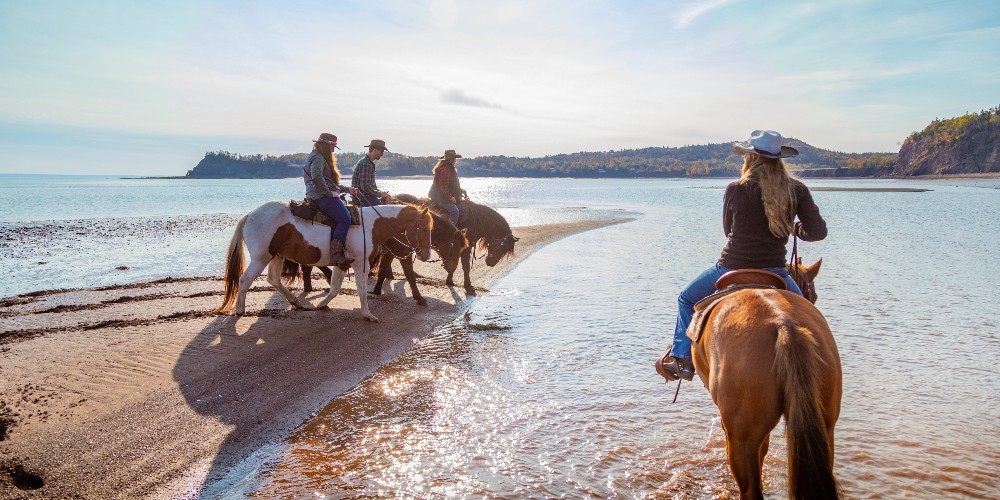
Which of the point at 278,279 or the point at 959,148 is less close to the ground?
the point at 959,148

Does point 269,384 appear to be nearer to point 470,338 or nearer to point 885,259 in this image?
point 470,338

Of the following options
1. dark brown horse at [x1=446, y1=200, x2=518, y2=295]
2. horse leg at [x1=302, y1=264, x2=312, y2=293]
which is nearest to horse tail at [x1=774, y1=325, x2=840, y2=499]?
horse leg at [x1=302, y1=264, x2=312, y2=293]

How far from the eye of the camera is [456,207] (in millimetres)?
12547

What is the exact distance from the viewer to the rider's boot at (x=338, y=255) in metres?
9.24

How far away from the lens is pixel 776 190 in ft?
12.5

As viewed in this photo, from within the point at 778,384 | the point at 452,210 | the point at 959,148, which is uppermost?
the point at 959,148

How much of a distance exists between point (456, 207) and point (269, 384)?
22.3 feet

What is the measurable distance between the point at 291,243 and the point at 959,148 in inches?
5584

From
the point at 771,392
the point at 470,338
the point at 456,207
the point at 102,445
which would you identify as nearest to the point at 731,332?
the point at 771,392

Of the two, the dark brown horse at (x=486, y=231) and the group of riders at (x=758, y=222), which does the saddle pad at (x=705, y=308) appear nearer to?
the group of riders at (x=758, y=222)

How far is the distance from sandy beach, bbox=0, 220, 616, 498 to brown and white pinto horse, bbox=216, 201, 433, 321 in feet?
1.47

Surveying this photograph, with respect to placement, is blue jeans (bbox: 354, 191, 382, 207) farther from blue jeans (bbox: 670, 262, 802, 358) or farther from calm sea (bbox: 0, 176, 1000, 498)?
blue jeans (bbox: 670, 262, 802, 358)

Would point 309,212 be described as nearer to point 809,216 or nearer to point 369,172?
point 369,172

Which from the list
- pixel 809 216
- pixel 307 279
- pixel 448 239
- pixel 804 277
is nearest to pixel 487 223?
pixel 448 239
